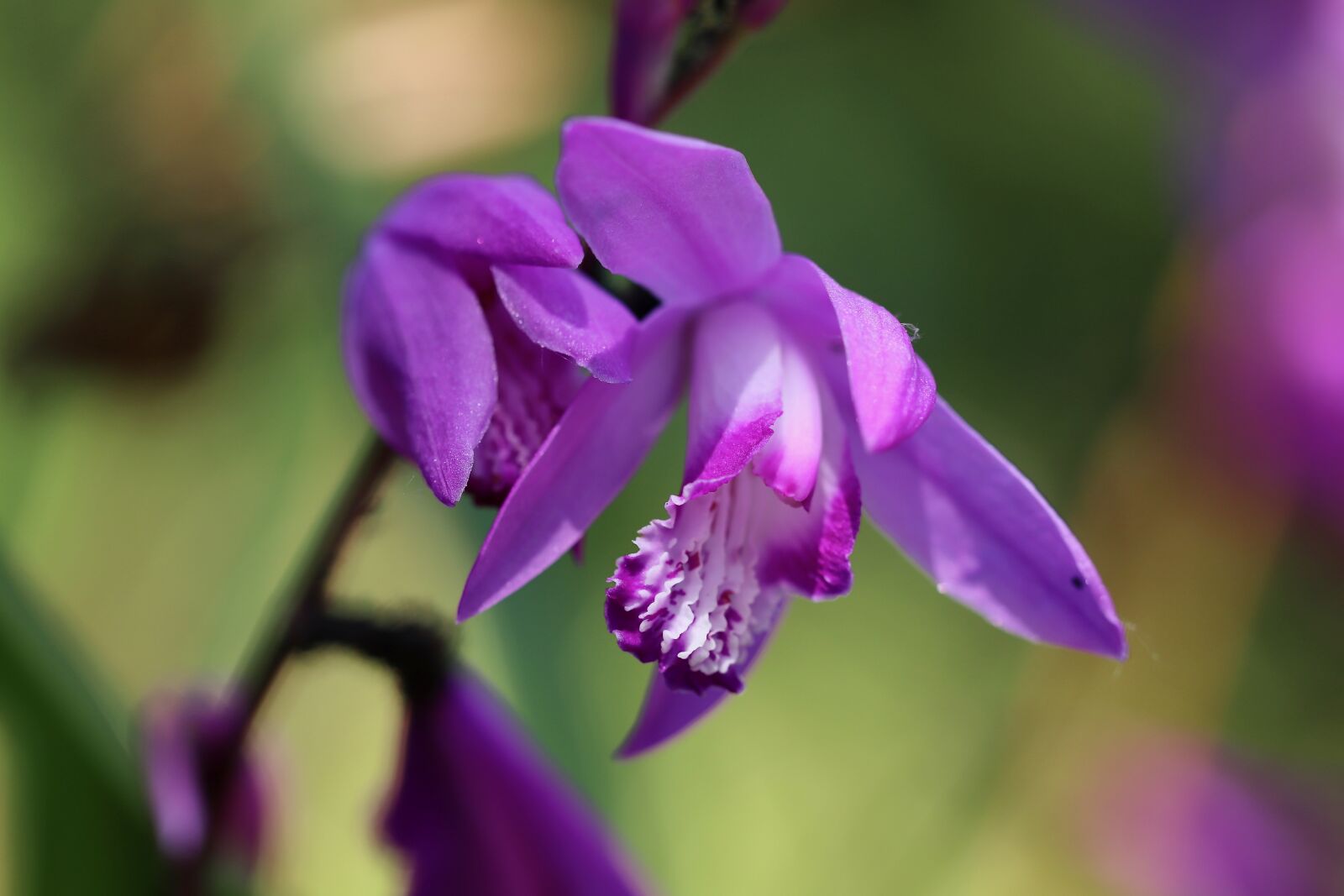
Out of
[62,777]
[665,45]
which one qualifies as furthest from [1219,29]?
[62,777]

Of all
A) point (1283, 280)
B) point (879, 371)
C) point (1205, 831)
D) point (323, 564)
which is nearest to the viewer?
point (879, 371)

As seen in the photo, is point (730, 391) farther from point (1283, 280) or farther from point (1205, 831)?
point (1283, 280)

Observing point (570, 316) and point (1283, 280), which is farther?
point (1283, 280)

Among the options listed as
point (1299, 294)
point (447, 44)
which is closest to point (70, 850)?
point (447, 44)

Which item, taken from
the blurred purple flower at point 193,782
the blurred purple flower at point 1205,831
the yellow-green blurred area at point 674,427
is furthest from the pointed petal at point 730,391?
the blurred purple flower at point 1205,831

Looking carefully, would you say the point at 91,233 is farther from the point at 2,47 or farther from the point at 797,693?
the point at 797,693

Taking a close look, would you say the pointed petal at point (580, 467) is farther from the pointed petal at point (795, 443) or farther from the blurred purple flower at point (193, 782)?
the blurred purple flower at point (193, 782)

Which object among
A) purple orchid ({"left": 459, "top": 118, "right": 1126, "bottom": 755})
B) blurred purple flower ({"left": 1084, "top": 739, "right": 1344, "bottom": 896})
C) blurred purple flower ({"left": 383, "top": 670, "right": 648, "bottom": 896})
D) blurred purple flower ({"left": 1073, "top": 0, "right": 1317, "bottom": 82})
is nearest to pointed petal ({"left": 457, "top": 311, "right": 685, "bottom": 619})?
purple orchid ({"left": 459, "top": 118, "right": 1126, "bottom": 755})

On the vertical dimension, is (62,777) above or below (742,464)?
below
